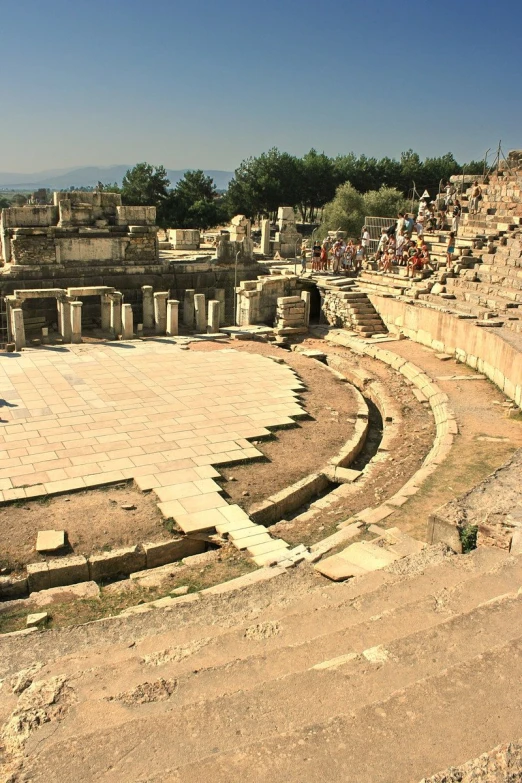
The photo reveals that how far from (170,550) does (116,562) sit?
69 centimetres

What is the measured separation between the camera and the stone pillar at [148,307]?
65.0ft

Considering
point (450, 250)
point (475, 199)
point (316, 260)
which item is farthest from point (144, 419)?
point (475, 199)

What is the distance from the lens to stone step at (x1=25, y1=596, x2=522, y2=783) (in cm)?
341

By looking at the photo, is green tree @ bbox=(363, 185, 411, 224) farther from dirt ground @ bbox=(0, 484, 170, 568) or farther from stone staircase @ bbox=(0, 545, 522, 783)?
stone staircase @ bbox=(0, 545, 522, 783)

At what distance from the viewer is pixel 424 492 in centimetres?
912

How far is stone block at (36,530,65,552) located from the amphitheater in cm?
5

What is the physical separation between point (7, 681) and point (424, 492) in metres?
6.15

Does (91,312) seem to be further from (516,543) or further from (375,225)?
(516,543)

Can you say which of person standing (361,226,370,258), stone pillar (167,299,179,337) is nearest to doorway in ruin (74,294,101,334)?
stone pillar (167,299,179,337)

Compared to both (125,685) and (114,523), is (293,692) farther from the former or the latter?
(114,523)

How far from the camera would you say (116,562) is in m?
7.79

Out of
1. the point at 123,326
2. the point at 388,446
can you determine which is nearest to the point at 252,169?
the point at 123,326

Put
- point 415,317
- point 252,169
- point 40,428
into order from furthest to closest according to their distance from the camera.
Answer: point 252,169, point 415,317, point 40,428

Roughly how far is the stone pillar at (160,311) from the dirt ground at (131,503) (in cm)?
821
